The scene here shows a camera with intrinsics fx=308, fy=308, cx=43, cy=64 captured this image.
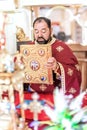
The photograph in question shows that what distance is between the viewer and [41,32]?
121cm

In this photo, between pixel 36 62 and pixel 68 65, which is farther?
pixel 68 65

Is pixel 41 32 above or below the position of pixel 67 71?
above

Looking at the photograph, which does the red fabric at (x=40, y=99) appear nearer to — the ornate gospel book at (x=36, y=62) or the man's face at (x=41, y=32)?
the ornate gospel book at (x=36, y=62)

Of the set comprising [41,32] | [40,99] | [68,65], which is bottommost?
[40,99]

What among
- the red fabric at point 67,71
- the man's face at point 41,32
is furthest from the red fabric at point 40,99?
the man's face at point 41,32

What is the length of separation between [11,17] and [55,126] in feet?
1.85

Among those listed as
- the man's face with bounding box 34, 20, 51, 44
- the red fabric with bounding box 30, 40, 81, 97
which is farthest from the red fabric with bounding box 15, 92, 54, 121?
the man's face with bounding box 34, 20, 51, 44

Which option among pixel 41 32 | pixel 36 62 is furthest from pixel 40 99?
pixel 41 32

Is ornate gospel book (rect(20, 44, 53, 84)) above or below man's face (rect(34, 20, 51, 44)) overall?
below

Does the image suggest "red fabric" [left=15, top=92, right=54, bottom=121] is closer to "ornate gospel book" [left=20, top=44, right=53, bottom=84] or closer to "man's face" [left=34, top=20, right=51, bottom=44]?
"ornate gospel book" [left=20, top=44, right=53, bottom=84]

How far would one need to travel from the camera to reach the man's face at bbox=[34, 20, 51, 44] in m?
1.20

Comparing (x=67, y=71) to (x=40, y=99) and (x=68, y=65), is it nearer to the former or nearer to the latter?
(x=68, y=65)

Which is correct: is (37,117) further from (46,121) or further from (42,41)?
(42,41)

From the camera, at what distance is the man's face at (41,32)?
1200 millimetres
